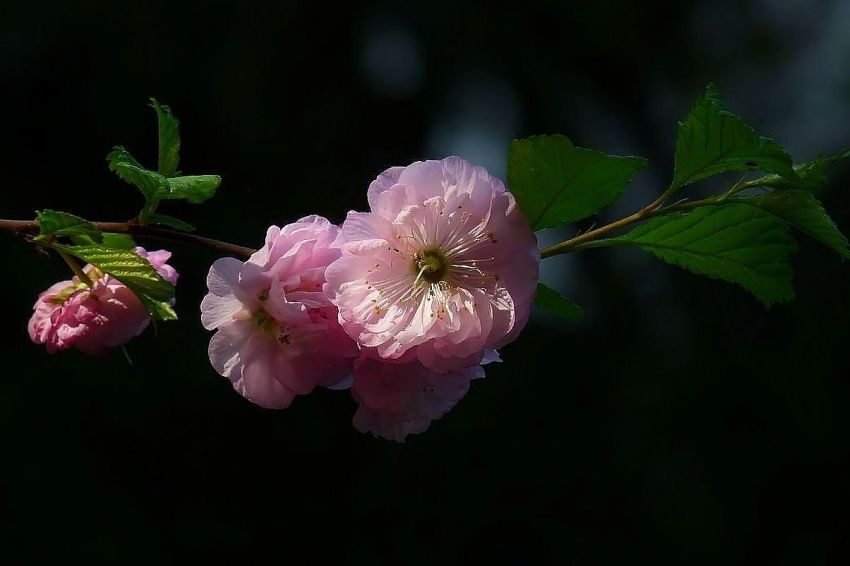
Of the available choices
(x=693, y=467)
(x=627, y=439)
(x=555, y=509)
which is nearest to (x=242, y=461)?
(x=555, y=509)

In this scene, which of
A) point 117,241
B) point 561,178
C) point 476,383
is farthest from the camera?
point 476,383

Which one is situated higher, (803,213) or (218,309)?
(803,213)

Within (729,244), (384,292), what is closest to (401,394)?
(384,292)

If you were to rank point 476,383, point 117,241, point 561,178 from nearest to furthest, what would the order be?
point 561,178
point 117,241
point 476,383

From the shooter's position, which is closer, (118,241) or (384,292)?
(384,292)

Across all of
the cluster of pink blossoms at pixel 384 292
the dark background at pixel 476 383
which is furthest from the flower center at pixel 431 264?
the dark background at pixel 476 383

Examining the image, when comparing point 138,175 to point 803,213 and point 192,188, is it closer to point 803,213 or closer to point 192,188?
point 192,188

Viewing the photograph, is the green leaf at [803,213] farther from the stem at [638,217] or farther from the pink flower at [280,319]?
the pink flower at [280,319]

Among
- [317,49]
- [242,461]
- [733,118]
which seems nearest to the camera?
[733,118]

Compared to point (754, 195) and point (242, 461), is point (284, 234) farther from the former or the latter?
point (242, 461)
